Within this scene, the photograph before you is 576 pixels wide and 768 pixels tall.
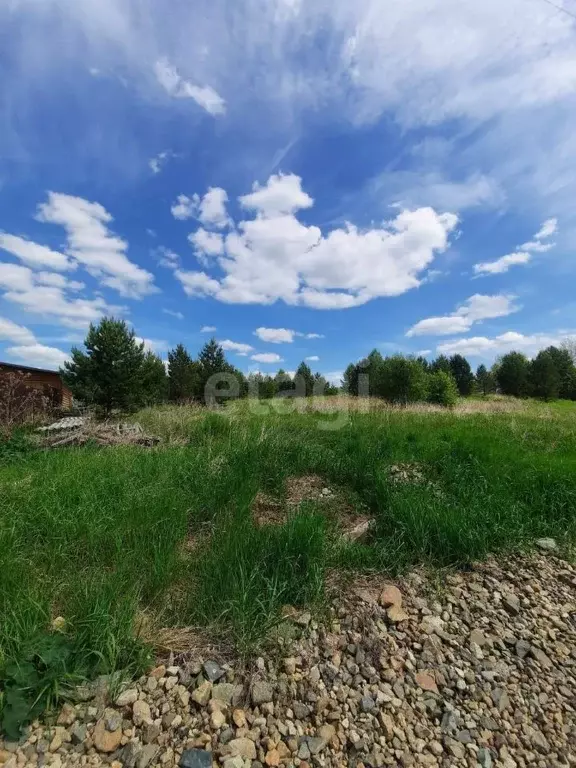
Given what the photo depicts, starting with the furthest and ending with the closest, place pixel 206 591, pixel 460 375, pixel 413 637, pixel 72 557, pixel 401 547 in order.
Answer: pixel 460 375 → pixel 401 547 → pixel 72 557 → pixel 206 591 → pixel 413 637

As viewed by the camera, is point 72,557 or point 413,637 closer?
point 413,637

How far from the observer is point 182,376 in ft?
88.6

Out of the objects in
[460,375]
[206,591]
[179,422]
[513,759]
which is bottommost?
[513,759]

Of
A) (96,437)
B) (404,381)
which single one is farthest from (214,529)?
(404,381)

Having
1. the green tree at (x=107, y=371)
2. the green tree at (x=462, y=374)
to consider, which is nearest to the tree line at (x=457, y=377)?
the green tree at (x=462, y=374)

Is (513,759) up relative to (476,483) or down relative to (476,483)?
down

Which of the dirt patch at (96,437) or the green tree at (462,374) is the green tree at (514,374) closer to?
the green tree at (462,374)

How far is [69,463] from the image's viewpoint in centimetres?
498

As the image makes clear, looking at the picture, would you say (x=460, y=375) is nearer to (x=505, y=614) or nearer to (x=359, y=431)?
(x=359, y=431)

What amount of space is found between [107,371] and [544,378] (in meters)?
34.6

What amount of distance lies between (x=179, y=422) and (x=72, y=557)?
16.9 feet

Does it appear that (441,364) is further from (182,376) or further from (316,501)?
(316,501)

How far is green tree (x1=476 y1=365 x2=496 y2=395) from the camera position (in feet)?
138

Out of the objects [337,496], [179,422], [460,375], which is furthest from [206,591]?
[460,375]
